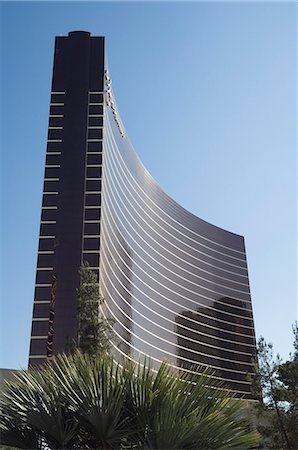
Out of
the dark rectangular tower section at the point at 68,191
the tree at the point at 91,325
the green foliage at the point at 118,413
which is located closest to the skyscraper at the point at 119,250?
the dark rectangular tower section at the point at 68,191

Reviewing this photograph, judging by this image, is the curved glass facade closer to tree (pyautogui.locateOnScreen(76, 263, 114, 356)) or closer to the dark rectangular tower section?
the dark rectangular tower section

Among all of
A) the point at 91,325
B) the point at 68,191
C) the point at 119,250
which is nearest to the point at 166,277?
the point at 119,250

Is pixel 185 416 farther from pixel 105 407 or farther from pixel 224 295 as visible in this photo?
pixel 224 295

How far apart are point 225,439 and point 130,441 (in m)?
1.44

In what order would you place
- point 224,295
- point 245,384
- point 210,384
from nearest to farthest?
1. point 210,384
2. point 245,384
3. point 224,295

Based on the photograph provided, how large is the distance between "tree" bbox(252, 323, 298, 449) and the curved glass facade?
4396 cm

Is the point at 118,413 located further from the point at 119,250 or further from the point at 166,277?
the point at 166,277

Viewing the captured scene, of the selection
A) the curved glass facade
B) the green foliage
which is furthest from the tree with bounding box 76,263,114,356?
the curved glass facade

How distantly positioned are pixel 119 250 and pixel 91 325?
54.5 meters

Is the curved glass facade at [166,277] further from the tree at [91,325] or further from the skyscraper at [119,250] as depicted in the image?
the tree at [91,325]

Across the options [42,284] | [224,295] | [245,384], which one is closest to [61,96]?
[42,284]

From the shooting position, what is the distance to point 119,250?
74250 mm

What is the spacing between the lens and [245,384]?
3482 inches

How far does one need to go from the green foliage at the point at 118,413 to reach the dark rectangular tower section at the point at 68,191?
49.3m
